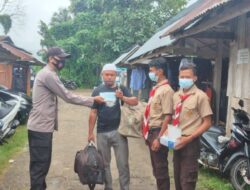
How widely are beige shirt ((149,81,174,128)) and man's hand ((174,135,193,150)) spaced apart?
515mm

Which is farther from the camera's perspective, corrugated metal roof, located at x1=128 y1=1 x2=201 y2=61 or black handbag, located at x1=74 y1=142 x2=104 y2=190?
corrugated metal roof, located at x1=128 y1=1 x2=201 y2=61

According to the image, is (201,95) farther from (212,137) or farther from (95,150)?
(212,137)

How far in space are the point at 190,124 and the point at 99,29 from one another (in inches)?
1420

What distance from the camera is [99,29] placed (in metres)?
40.0

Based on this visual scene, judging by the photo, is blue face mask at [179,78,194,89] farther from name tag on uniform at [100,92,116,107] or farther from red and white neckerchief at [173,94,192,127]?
name tag on uniform at [100,92,116,107]

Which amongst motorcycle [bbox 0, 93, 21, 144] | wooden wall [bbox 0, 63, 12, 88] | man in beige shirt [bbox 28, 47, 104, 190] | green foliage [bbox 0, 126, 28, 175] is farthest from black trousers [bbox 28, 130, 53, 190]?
wooden wall [bbox 0, 63, 12, 88]

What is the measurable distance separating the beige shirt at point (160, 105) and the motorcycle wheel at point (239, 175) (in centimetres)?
175

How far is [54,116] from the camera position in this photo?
5316 millimetres

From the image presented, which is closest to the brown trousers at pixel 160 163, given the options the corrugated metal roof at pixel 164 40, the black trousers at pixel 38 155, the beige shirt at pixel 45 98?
the beige shirt at pixel 45 98

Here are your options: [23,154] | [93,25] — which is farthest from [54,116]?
[93,25]

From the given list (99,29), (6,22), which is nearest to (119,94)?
(6,22)

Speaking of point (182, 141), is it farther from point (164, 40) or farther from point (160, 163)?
point (164, 40)

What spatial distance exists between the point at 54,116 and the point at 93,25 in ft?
124

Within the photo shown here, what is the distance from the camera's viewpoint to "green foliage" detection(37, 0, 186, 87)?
113 feet
